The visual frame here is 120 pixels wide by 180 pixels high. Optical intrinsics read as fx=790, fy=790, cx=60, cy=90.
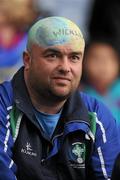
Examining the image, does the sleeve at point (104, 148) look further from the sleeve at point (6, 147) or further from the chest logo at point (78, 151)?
the sleeve at point (6, 147)

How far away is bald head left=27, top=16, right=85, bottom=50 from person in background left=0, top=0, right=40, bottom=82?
245cm

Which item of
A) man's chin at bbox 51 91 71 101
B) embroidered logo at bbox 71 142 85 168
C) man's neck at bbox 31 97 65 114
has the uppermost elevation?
man's chin at bbox 51 91 71 101

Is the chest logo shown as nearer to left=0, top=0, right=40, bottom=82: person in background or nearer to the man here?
the man

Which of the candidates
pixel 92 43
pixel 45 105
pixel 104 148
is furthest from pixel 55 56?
pixel 92 43

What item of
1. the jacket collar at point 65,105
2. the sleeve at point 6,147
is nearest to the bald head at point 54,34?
the jacket collar at point 65,105

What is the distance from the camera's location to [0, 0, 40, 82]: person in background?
24.5 ft

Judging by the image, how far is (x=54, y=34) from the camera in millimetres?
4926

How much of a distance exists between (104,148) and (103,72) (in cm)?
273

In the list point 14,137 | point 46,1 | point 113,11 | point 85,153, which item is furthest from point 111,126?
point 46,1

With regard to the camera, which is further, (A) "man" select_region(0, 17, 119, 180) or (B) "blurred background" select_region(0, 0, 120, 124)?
(B) "blurred background" select_region(0, 0, 120, 124)

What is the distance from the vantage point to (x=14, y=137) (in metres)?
4.95

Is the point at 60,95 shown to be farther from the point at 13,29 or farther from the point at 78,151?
the point at 13,29

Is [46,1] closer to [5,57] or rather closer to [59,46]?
[5,57]

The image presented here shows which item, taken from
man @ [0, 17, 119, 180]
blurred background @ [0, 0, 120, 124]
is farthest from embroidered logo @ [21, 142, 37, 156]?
blurred background @ [0, 0, 120, 124]
